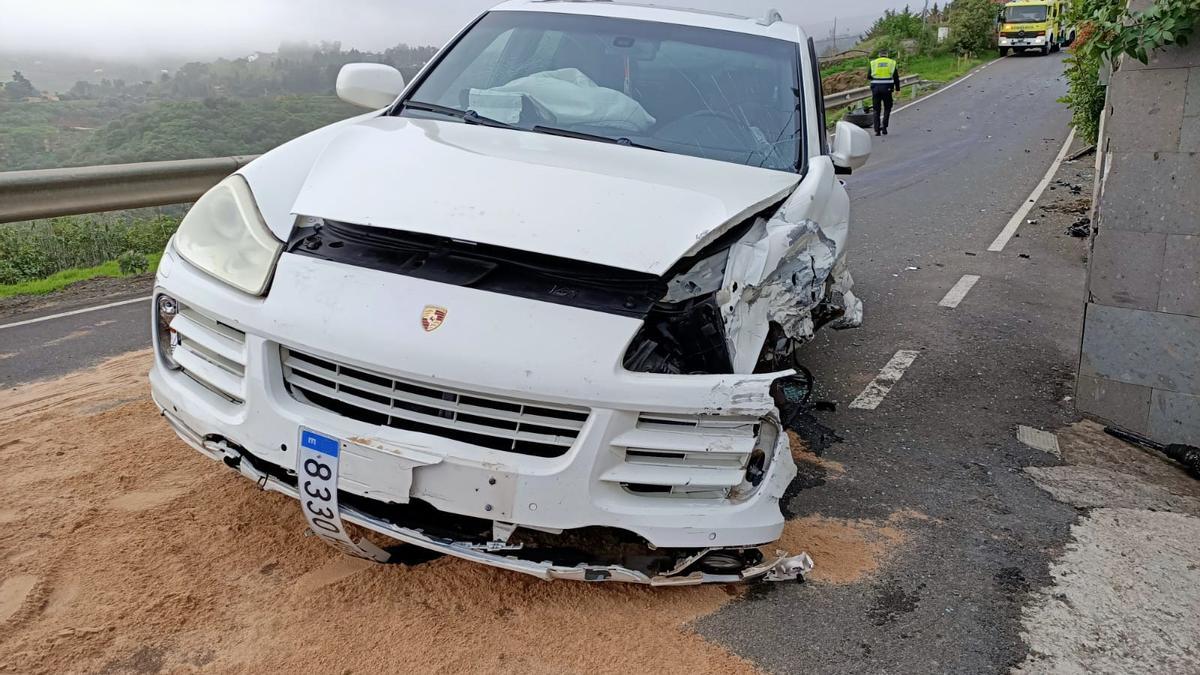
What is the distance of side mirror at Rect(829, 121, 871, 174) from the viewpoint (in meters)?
4.52

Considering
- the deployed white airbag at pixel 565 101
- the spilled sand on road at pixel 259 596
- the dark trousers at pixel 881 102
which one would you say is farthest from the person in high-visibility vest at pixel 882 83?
the spilled sand on road at pixel 259 596

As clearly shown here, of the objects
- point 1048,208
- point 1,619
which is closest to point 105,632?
point 1,619

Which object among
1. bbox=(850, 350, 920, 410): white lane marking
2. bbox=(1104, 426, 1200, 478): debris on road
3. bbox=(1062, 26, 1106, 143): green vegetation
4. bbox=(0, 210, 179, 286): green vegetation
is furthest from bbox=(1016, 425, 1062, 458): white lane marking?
bbox=(1062, 26, 1106, 143): green vegetation

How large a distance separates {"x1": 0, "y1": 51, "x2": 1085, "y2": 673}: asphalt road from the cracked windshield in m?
1.60

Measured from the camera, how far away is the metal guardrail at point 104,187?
21.9 feet

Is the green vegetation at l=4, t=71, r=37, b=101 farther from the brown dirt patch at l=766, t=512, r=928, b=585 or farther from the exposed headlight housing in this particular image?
the brown dirt patch at l=766, t=512, r=928, b=585

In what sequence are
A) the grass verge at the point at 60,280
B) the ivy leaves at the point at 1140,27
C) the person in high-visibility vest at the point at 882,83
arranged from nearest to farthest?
1. the ivy leaves at the point at 1140,27
2. the grass verge at the point at 60,280
3. the person in high-visibility vest at the point at 882,83

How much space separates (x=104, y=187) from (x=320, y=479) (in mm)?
5668

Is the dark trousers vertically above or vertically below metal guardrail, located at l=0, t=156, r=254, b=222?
above

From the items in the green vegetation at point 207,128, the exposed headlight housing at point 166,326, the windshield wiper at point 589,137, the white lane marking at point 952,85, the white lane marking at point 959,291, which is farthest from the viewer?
the white lane marking at point 952,85

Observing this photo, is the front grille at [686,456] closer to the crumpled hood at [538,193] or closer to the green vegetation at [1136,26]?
the crumpled hood at [538,193]

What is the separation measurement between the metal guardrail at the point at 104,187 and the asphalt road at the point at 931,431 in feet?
3.51

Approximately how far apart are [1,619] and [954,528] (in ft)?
11.1

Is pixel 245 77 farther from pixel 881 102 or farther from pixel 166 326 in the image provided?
pixel 166 326
